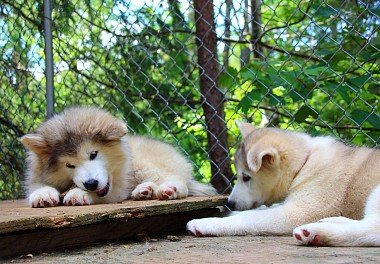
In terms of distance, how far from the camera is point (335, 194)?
3281 mm

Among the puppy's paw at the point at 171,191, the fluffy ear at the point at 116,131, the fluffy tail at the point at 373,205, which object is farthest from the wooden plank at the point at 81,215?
the fluffy tail at the point at 373,205

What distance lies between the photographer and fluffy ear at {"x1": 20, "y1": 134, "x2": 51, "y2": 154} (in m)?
3.79

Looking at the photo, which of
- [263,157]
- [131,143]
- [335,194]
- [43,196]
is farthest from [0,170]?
[335,194]

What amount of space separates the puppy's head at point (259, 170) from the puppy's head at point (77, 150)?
0.78m

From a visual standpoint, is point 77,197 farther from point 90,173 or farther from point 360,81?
point 360,81

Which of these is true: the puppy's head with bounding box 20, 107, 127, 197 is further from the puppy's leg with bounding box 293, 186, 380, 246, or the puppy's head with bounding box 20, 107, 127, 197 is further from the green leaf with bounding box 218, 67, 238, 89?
the puppy's leg with bounding box 293, 186, 380, 246

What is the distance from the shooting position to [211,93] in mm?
5012

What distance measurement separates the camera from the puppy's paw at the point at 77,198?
11.6ft

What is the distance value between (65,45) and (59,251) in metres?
3.36

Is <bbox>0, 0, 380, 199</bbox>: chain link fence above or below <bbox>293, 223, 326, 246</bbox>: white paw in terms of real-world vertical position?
above

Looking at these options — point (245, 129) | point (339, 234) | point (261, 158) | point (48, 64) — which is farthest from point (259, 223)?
point (48, 64)

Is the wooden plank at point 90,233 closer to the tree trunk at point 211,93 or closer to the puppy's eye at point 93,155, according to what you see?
the puppy's eye at point 93,155

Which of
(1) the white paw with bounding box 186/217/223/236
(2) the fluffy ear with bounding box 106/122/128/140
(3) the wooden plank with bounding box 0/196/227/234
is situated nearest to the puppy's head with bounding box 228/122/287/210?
(3) the wooden plank with bounding box 0/196/227/234

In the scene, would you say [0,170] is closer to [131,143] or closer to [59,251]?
[131,143]
